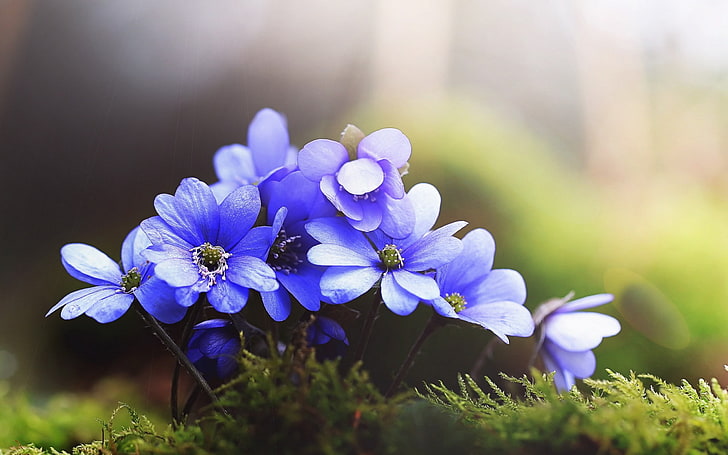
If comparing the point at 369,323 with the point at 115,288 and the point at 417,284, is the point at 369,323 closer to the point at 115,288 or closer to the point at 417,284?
the point at 417,284

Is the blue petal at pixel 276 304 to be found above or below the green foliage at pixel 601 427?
above

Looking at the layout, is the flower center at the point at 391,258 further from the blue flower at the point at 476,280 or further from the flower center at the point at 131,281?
the flower center at the point at 131,281

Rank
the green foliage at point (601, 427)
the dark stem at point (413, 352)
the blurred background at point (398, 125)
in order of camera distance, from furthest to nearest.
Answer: the blurred background at point (398, 125) → the dark stem at point (413, 352) → the green foliage at point (601, 427)

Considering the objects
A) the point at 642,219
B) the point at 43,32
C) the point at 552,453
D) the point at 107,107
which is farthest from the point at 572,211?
the point at 43,32

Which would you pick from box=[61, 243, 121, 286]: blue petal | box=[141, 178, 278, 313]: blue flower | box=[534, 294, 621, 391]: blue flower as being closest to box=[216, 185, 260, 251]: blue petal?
box=[141, 178, 278, 313]: blue flower

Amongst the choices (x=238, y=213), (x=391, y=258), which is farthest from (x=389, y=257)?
(x=238, y=213)

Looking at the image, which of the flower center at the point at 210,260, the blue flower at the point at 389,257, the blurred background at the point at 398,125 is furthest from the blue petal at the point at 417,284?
the blurred background at the point at 398,125

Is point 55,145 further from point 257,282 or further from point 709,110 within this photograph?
point 709,110
